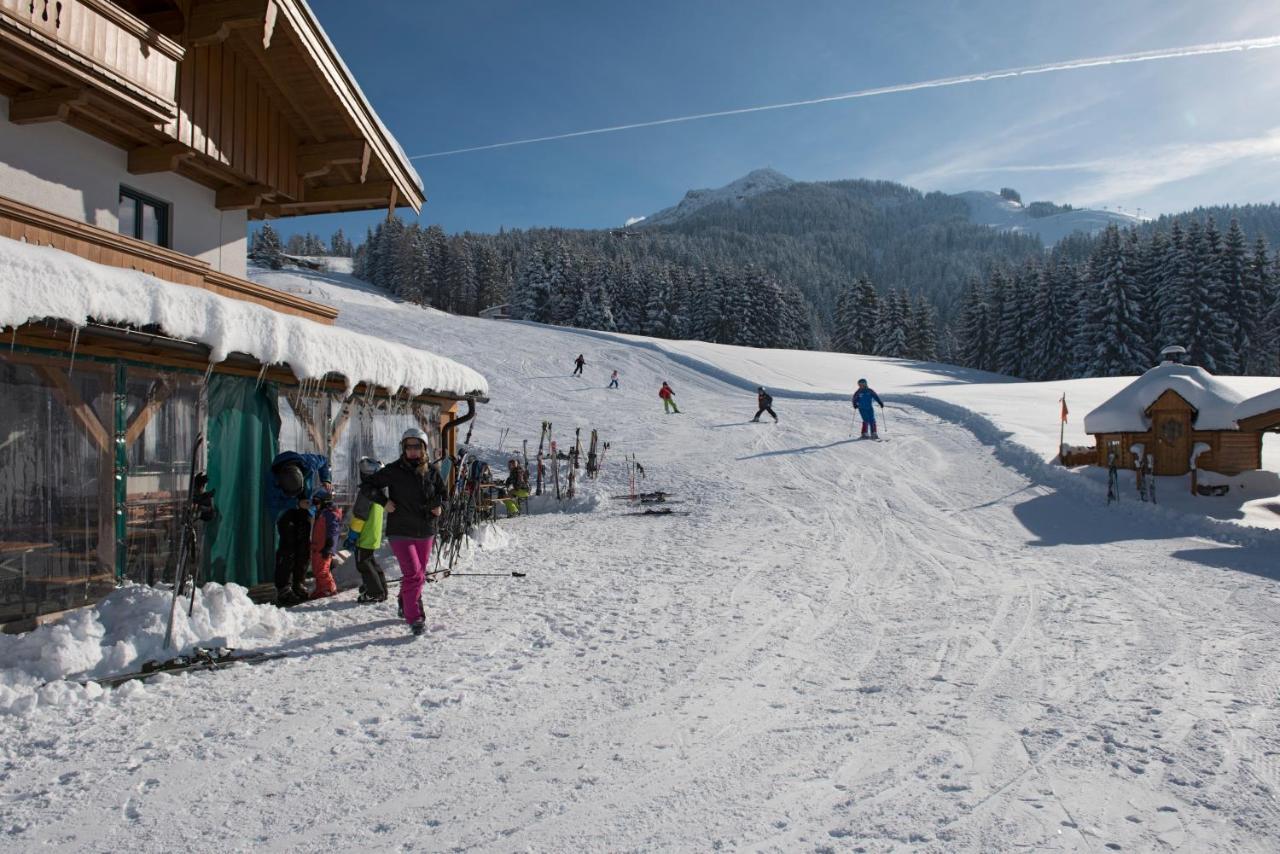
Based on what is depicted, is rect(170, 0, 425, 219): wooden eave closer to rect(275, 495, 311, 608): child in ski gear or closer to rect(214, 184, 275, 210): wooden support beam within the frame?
rect(214, 184, 275, 210): wooden support beam

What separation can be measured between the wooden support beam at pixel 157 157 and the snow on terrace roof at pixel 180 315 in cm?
306

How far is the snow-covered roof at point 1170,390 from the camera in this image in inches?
608

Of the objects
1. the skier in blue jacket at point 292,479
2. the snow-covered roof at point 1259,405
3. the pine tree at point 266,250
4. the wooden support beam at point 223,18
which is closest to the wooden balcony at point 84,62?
the wooden support beam at point 223,18

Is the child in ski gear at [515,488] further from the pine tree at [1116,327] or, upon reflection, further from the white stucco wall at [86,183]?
the pine tree at [1116,327]

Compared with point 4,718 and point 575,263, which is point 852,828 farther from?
point 575,263

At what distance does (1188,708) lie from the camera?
488 centimetres

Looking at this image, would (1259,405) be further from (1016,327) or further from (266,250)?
(266,250)

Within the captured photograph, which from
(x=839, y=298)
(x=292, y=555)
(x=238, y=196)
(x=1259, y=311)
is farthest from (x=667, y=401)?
(x=839, y=298)

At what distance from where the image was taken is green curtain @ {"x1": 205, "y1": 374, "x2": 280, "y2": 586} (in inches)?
292

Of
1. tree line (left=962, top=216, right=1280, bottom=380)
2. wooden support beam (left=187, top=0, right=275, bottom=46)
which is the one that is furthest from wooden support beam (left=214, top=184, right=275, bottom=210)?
tree line (left=962, top=216, right=1280, bottom=380)

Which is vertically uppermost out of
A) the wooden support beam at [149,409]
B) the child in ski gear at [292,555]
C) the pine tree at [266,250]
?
the pine tree at [266,250]

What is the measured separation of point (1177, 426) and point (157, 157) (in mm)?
18836

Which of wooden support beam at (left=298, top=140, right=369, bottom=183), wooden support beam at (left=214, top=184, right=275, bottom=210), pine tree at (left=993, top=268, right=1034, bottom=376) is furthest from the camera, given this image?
pine tree at (left=993, top=268, right=1034, bottom=376)

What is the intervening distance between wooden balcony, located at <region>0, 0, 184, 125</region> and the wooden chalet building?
2 centimetres
